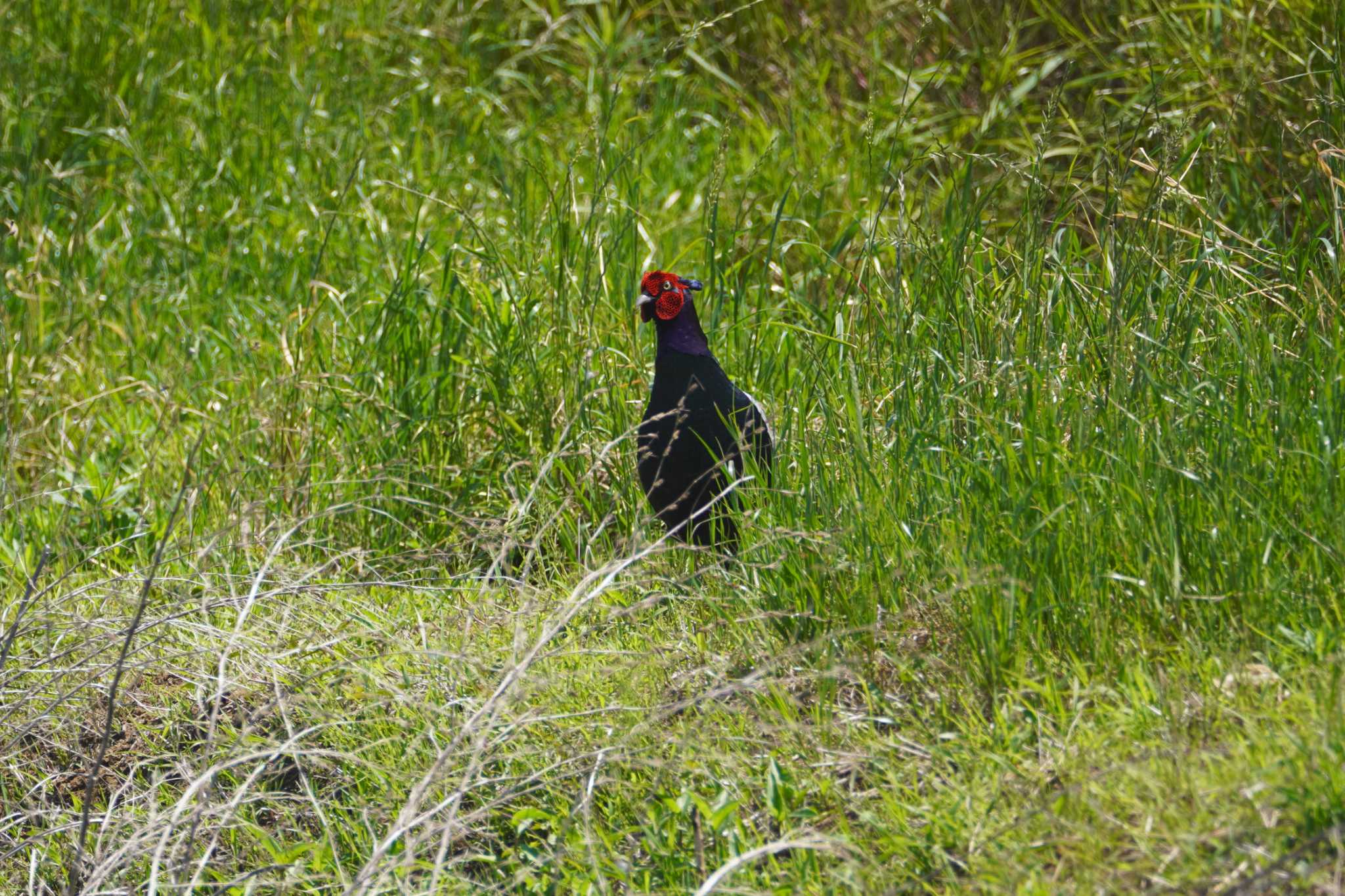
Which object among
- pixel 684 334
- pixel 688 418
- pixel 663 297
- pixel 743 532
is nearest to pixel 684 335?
pixel 684 334

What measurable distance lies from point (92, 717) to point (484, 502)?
4.05 ft

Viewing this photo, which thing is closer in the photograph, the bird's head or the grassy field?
the grassy field

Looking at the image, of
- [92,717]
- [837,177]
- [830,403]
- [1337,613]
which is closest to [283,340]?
[92,717]

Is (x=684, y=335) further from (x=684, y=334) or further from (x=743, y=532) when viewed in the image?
(x=743, y=532)

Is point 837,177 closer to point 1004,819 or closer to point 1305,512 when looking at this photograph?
point 1305,512

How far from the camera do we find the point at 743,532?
2766mm

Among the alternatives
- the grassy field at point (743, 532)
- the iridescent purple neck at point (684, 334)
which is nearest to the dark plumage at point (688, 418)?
the iridescent purple neck at point (684, 334)

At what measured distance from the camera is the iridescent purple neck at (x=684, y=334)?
11.2ft

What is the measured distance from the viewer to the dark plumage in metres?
3.31

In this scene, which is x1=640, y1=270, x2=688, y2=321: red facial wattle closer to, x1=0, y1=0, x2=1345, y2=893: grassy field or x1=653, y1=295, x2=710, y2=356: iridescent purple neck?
x1=653, y1=295, x2=710, y2=356: iridescent purple neck

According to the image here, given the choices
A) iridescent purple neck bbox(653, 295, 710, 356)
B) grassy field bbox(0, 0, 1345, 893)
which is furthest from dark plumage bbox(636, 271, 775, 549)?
grassy field bbox(0, 0, 1345, 893)

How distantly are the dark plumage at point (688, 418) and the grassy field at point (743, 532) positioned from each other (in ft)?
0.52

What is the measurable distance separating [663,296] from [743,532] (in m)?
0.92

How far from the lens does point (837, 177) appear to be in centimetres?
496
